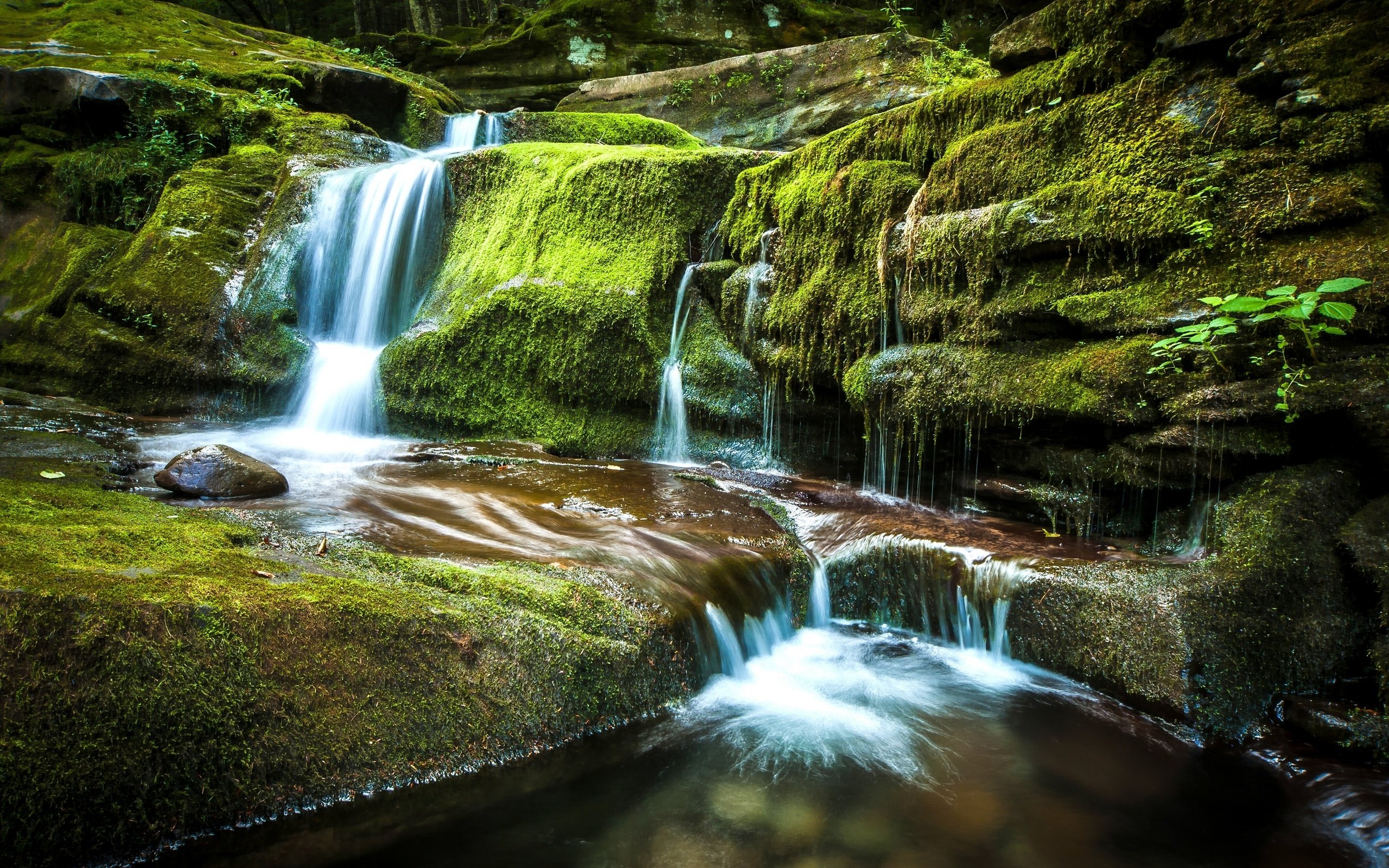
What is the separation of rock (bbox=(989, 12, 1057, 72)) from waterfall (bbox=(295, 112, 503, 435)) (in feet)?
21.6

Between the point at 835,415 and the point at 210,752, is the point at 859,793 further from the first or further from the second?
the point at 835,415

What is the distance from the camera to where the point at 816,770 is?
10.8 feet

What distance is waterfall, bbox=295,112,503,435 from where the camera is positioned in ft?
28.2

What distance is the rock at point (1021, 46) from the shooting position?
538 centimetres

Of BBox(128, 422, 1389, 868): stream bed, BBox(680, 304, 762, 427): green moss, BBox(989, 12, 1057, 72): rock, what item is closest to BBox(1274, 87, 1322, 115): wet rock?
BBox(989, 12, 1057, 72): rock

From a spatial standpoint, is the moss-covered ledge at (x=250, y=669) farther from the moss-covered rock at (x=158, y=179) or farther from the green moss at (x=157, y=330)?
the moss-covered rock at (x=158, y=179)

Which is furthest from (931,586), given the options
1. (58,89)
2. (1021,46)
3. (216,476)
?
(58,89)

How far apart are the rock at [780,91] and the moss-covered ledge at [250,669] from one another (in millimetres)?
10121

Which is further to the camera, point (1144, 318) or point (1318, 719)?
point (1144, 318)

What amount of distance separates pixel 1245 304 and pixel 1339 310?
0.36 meters

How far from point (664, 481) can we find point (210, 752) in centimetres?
414

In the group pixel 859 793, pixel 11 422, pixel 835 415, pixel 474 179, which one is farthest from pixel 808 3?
pixel 859 793

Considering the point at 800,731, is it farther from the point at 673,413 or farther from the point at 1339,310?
the point at 673,413

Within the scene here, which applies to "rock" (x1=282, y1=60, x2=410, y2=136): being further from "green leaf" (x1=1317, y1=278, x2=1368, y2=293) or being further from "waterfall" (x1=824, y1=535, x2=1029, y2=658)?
"green leaf" (x1=1317, y1=278, x2=1368, y2=293)
